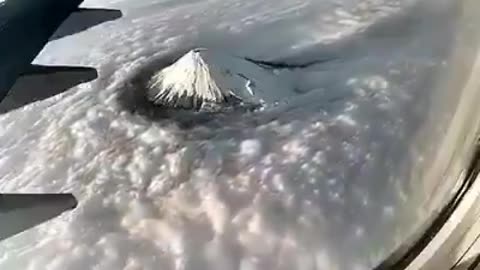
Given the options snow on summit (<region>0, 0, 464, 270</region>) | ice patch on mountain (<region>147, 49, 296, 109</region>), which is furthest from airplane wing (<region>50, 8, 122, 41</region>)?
ice patch on mountain (<region>147, 49, 296, 109</region>)

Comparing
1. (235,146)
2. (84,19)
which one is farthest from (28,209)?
(84,19)

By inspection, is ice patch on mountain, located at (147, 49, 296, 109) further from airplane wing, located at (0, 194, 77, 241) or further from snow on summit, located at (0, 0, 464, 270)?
airplane wing, located at (0, 194, 77, 241)

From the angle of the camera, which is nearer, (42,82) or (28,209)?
(28,209)

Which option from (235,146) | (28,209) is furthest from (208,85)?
(28,209)

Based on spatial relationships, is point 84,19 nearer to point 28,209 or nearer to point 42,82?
point 42,82

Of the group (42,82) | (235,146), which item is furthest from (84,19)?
(235,146)

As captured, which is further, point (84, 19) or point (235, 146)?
point (84, 19)

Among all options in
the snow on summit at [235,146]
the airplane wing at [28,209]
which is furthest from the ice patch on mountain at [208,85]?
the airplane wing at [28,209]

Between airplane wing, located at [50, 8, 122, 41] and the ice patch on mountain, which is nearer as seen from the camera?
the ice patch on mountain

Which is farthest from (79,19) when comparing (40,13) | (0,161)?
(0,161)

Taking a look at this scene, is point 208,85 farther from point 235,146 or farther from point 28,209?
point 28,209

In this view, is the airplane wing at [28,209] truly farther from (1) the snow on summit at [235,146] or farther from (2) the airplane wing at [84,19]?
(2) the airplane wing at [84,19]
